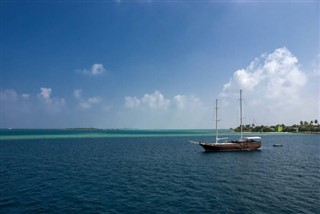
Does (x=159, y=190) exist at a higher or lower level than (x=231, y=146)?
lower

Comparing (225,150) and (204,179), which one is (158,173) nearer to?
(204,179)

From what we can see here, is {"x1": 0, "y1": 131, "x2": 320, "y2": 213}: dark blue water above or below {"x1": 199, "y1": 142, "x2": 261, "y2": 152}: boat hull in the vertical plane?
below

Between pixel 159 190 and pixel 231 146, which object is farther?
pixel 231 146

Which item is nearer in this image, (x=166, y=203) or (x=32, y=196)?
(x=166, y=203)

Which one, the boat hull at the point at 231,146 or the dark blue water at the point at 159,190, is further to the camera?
the boat hull at the point at 231,146

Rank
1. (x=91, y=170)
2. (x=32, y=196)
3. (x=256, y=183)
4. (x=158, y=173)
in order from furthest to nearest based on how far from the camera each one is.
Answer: (x=91, y=170) → (x=158, y=173) → (x=256, y=183) → (x=32, y=196)

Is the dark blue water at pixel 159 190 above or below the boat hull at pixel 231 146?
below

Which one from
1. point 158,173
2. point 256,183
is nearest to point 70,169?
point 158,173

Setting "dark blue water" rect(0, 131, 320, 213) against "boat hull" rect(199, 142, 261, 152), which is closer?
"dark blue water" rect(0, 131, 320, 213)

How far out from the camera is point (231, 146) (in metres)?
80.7

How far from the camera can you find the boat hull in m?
79.2

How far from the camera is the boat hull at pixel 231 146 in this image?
7925cm

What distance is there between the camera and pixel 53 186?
3447cm

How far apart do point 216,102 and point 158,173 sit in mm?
48426
